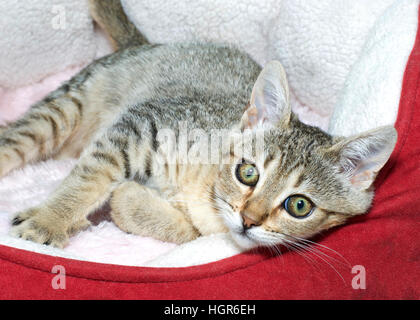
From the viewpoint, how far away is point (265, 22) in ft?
7.85

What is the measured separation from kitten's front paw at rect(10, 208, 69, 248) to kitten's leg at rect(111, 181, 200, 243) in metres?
0.22

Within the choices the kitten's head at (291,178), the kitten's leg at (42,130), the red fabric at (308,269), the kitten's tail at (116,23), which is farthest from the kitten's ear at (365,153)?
the kitten's tail at (116,23)

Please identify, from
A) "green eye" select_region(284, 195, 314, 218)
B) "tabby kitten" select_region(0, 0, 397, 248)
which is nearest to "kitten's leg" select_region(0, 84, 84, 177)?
"tabby kitten" select_region(0, 0, 397, 248)

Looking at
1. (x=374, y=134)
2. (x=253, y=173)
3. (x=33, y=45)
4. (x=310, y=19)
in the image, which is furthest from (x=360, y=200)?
(x=33, y=45)

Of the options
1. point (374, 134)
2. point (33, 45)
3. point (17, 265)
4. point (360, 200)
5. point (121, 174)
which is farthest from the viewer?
point (33, 45)

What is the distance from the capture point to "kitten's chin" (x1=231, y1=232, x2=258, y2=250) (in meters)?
1.42

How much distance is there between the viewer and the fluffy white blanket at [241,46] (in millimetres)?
1717

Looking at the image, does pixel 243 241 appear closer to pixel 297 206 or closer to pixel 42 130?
pixel 297 206

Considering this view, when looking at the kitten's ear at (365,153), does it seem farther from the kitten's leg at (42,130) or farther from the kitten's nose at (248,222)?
the kitten's leg at (42,130)

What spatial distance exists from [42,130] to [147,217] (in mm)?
698

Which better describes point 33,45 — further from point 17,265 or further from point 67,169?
point 17,265

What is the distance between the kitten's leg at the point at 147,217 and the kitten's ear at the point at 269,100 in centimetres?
42

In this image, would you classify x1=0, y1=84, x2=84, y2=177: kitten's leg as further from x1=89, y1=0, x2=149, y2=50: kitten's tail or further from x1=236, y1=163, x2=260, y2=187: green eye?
x1=236, y1=163, x2=260, y2=187: green eye

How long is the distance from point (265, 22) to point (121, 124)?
1.04 m
